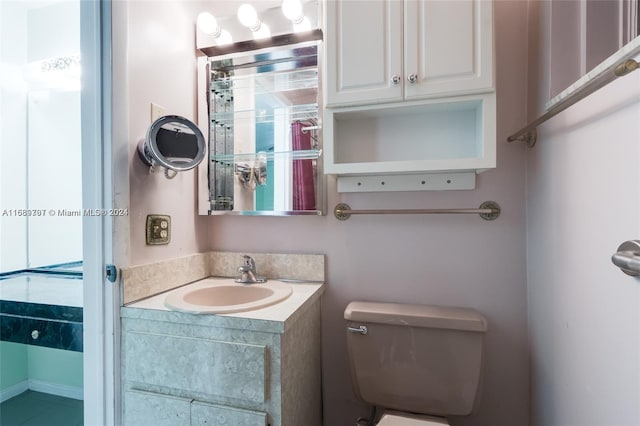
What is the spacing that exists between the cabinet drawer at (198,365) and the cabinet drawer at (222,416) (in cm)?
4

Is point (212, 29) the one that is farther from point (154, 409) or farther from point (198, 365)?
point (154, 409)

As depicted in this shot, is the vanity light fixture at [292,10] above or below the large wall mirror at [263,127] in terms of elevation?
above

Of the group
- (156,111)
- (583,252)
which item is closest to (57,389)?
(156,111)

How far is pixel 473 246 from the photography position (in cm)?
125

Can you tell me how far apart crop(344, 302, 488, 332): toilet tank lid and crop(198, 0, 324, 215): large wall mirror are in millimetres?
476

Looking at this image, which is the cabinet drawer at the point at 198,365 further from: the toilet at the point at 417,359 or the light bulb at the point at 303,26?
the light bulb at the point at 303,26

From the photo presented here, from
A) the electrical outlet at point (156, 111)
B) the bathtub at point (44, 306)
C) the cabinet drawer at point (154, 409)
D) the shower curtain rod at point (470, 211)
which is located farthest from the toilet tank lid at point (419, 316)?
the electrical outlet at point (156, 111)

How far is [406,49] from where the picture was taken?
1.06 meters

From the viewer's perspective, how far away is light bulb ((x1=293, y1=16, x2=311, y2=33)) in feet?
4.40

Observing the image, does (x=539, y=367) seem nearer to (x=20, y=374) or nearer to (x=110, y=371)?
(x=110, y=371)

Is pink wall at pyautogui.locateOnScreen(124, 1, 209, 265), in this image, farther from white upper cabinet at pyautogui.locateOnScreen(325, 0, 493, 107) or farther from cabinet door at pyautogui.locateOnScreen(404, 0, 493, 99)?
cabinet door at pyautogui.locateOnScreen(404, 0, 493, 99)

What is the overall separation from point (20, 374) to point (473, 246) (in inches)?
70.1

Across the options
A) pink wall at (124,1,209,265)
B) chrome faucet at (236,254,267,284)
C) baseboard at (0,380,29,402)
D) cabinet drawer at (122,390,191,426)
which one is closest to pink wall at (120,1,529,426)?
pink wall at (124,1,209,265)

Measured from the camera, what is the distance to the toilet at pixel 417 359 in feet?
3.58
